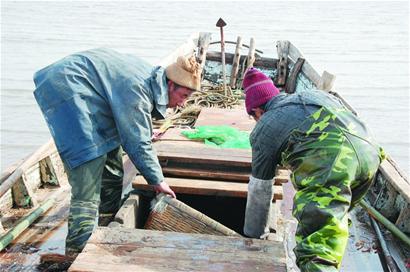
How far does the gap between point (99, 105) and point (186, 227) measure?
43.7 inches

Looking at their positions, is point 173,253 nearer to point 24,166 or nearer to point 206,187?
point 206,187

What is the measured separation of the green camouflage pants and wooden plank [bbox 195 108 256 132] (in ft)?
9.90

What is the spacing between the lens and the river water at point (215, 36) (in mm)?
11547

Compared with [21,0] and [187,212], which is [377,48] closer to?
[187,212]

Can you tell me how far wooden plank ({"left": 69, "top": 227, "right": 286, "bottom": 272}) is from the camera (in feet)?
8.82

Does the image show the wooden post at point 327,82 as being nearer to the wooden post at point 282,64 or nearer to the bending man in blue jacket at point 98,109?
the wooden post at point 282,64

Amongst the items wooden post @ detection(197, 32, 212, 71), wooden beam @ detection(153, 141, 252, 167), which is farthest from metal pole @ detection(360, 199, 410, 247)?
wooden post @ detection(197, 32, 212, 71)

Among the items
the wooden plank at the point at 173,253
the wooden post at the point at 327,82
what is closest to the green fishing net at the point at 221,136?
the wooden plank at the point at 173,253

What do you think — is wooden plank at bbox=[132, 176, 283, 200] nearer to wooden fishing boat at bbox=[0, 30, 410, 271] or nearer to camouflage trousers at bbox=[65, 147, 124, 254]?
wooden fishing boat at bbox=[0, 30, 410, 271]

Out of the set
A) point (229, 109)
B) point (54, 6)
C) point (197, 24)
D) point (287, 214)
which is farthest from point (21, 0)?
point (287, 214)

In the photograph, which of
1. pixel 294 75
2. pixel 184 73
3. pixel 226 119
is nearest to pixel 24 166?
pixel 184 73

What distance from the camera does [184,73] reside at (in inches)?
134

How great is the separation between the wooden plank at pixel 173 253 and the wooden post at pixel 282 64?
6.74 m

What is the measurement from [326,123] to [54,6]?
38.7m
